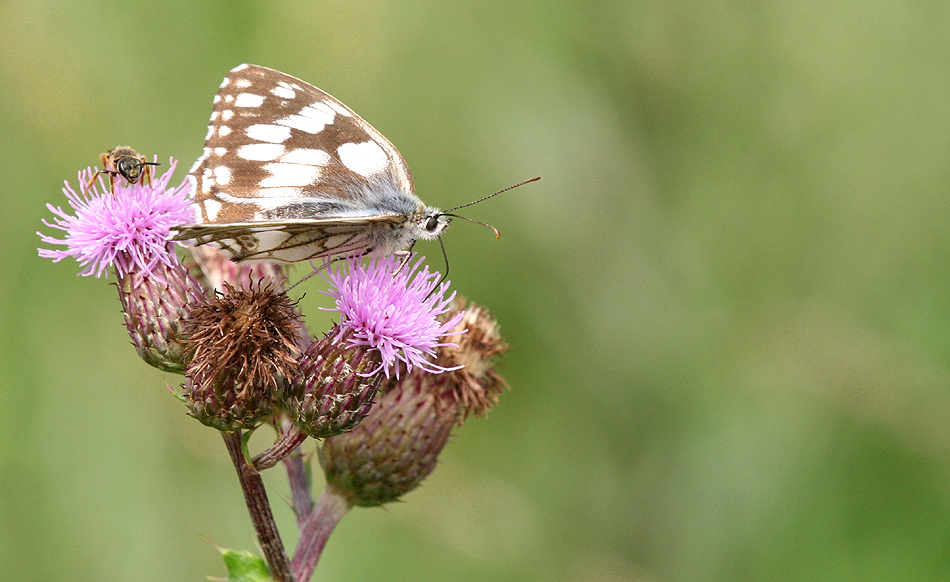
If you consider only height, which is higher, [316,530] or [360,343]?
[360,343]

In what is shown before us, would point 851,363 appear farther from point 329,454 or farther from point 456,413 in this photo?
point 329,454

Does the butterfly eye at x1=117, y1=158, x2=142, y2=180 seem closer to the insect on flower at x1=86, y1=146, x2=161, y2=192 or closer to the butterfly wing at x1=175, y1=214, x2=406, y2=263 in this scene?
the insect on flower at x1=86, y1=146, x2=161, y2=192

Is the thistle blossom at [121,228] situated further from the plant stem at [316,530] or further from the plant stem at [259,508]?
the plant stem at [316,530]

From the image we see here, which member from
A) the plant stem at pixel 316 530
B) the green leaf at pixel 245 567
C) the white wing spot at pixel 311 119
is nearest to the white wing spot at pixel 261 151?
the white wing spot at pixel 311 119

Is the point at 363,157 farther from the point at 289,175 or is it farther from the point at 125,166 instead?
the point at 125,166

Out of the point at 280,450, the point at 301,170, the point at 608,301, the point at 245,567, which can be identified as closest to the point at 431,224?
the point at 301,170

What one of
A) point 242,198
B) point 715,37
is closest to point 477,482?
point 242,198
